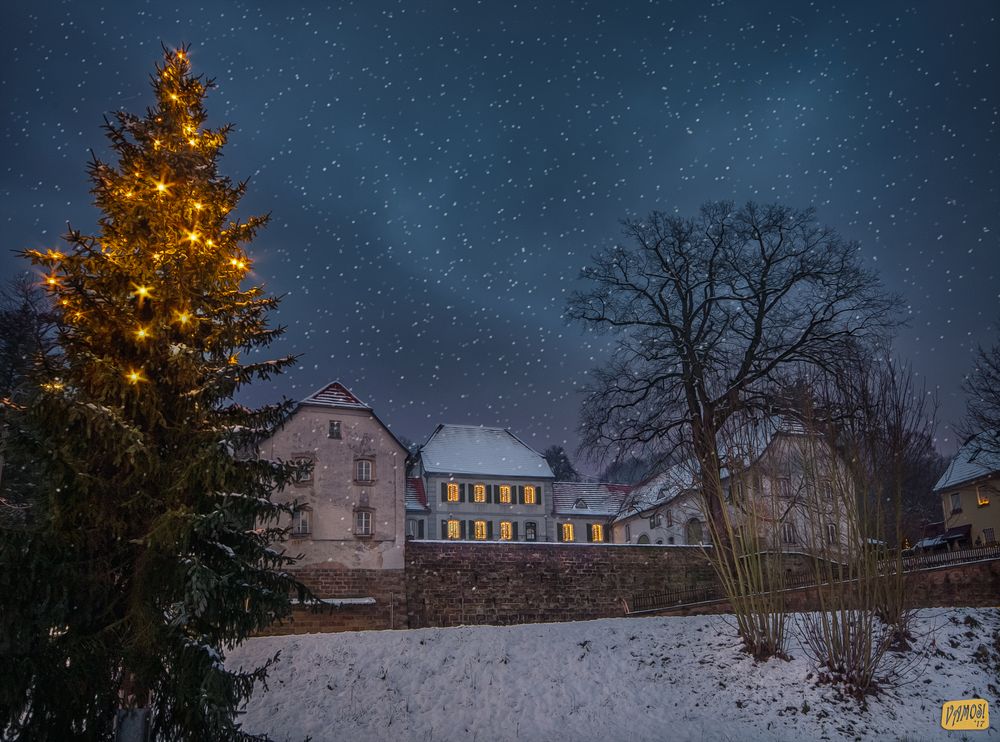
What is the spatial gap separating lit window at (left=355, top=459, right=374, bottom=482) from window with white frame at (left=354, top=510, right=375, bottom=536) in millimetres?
1559

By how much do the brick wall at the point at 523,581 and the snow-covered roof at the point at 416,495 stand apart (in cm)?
2231

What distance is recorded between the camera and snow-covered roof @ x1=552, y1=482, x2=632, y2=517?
2030 inches

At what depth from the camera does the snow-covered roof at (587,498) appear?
5156 centimetres

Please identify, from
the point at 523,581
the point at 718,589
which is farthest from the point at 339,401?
the point at 718,589

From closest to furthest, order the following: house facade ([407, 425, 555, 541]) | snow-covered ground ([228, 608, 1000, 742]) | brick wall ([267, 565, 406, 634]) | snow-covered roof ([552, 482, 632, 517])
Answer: snow-covered ground ([228, 608, 1000, 742]) < brick wall ([267, 565, 406, 634]) < house facade ([407, 425, 555, 541]) < snow-covered roof ([552, 482, 632, 517])

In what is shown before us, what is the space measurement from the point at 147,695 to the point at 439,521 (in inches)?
1491

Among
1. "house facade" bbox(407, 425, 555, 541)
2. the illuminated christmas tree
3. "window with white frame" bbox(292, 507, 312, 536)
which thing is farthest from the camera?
"house facade" bbox(407, 425, 555, 541)

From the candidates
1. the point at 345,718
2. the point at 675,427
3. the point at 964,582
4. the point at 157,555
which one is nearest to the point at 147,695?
the point at 157,555

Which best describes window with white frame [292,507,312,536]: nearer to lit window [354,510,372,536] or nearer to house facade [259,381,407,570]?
house facade [259,381,407,570]

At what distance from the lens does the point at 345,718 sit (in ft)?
48.6

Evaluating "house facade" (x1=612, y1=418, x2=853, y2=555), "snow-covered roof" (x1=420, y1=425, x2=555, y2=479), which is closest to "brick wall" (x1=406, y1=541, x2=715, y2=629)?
"house facade" (x1=612, y1=418, x2=853, y2=555)

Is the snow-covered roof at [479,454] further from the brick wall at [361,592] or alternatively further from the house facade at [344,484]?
the brick wall at [361,592]

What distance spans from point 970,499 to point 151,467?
41110mm

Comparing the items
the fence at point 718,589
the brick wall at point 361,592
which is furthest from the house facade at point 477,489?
the fence at point 718,589
